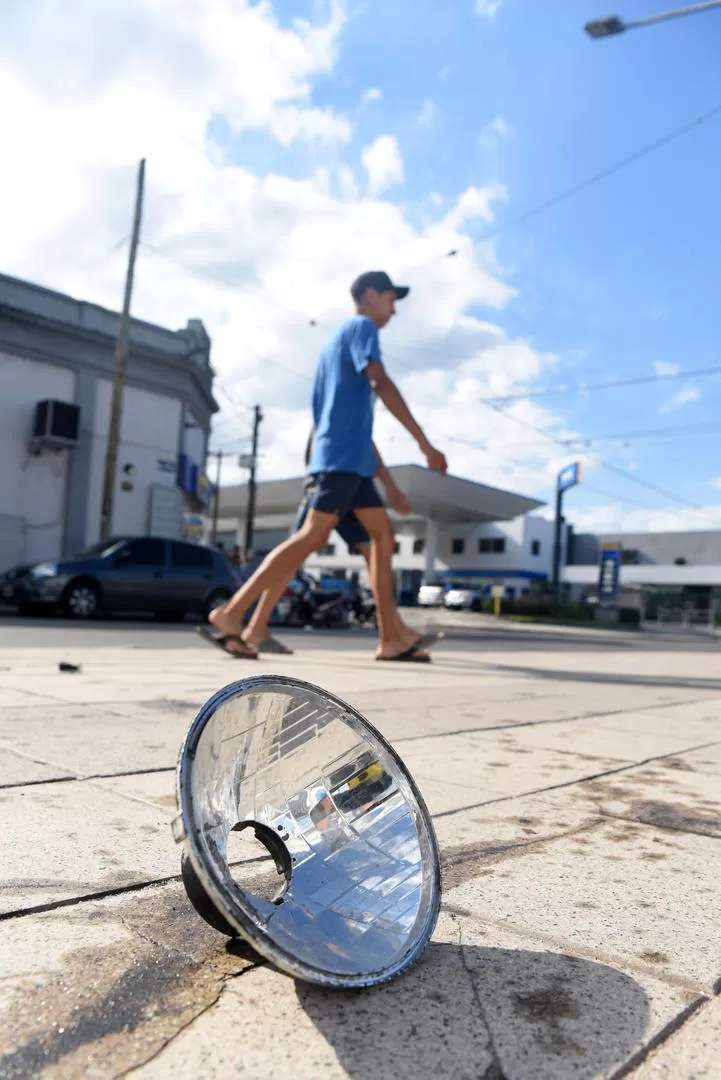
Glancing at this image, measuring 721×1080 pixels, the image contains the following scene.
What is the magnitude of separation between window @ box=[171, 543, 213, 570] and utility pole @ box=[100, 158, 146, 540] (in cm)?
378

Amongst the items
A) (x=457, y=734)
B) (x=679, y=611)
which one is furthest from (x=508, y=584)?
(x=457, y=734)

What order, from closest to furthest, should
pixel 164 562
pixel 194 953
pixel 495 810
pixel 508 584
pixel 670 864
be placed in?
pixel 194 953, pixel 670 864, pixel 495 810, pixel 164 562, pixel 508 584

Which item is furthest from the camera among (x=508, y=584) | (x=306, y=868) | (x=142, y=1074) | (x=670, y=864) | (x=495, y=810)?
(x=508, y=584)

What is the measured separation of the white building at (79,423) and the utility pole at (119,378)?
6.69 ft

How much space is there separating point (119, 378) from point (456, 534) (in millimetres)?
46845

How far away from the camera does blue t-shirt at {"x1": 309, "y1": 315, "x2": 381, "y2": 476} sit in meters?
5.44

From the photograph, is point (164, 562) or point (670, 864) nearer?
point (670, 864)

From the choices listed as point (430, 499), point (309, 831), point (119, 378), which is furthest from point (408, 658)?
point (430, 499)

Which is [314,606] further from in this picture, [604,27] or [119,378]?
[604,27]

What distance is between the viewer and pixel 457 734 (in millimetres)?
3316

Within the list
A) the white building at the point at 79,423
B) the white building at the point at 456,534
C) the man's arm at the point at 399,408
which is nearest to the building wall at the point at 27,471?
the white building at the point at 79,423

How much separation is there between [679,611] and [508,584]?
13473 millimetres

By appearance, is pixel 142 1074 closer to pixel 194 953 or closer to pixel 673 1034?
pixel 194 953

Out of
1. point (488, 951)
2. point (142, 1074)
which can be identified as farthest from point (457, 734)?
point (142, 1074)
